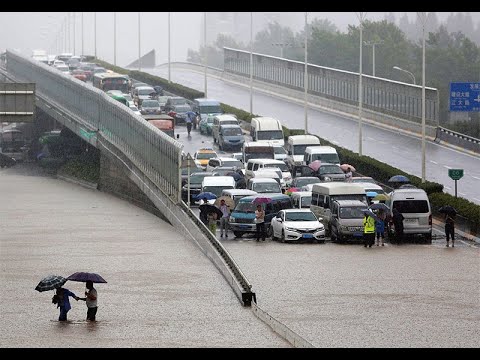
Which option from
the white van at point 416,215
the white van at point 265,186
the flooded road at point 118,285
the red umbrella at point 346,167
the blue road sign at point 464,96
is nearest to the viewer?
the flooded road at point 118,285

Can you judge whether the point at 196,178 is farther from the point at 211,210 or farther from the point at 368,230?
the point at 368,230

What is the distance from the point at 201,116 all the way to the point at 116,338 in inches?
2489

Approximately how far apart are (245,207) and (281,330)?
20477 millimetres

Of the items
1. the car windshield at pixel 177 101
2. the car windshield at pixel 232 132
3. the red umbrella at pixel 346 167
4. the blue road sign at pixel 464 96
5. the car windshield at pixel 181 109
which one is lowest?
the red umbrella at pixel 346 167

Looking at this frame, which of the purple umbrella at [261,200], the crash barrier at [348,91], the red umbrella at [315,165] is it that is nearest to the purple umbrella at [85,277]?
the purple umbrella at [261,200]

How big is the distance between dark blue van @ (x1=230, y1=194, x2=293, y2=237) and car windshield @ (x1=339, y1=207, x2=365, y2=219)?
320cm

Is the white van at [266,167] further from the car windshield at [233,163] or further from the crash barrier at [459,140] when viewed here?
the crash barrier at [459,140]

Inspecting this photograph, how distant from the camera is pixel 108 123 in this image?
80000 millimetres

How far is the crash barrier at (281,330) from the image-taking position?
26.6 m

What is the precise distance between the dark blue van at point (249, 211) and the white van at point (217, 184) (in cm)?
437

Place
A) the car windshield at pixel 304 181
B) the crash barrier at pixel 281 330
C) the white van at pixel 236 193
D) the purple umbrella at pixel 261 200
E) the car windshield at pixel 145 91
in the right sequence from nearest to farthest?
the crash barrier at pixel 281 330
the purple umbrella at pixel 261 200
the white van at pixel 236 193
the car windshield at pixel 304 181
the car windshield at pixel 145 91

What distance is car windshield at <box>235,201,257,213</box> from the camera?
49406 mm

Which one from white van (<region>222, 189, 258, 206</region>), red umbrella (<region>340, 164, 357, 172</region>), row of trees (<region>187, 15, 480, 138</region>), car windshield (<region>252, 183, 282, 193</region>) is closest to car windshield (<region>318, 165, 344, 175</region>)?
red umbrella (<region>340, 164, 357, 172</region>)

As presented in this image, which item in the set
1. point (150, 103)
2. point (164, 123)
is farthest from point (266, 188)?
point (150, 103)
